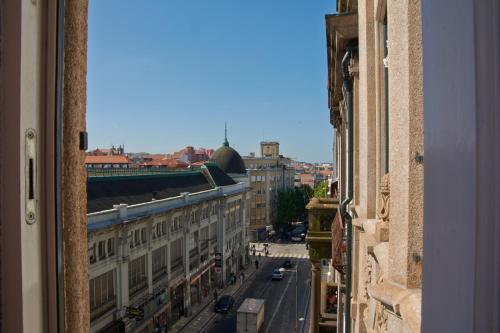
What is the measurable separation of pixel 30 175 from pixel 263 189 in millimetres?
69951

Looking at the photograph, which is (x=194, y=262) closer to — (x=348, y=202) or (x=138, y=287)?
(x=138, y=287)

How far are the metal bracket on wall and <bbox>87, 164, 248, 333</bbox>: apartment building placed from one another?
20.4 m

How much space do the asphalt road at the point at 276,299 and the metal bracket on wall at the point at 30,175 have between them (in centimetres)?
3086

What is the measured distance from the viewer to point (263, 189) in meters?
71.8

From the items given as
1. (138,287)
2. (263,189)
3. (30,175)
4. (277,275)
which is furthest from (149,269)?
(263,189)

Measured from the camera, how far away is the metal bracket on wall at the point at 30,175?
197 cm

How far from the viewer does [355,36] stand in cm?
637

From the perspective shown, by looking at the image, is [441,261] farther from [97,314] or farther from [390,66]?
[97,314]

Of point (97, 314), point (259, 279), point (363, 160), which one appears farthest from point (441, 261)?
point (259, 279)

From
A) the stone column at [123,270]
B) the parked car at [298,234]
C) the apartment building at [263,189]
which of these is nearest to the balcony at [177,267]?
the stone column at [123,270]

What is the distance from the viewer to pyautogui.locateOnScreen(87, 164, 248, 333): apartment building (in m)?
22.4

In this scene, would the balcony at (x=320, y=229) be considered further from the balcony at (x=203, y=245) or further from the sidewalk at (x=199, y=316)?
the balcony at (x=203, y=245)

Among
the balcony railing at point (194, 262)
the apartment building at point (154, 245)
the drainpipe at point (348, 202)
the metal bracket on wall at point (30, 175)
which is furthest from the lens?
the balcony railing at point (194, 262)

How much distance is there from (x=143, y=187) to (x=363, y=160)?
28.7m
